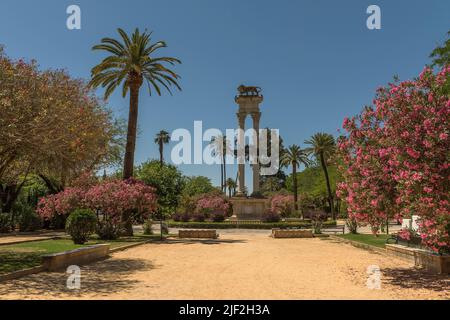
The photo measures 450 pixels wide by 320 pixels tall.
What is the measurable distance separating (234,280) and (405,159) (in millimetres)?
5638

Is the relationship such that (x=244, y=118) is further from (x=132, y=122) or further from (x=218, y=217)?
(x=132, y=122)

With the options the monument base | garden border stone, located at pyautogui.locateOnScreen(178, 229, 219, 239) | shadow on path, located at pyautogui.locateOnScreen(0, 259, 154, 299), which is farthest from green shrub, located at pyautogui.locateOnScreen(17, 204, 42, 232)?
the monument base

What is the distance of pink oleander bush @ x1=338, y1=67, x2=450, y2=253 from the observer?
10898 millimetres

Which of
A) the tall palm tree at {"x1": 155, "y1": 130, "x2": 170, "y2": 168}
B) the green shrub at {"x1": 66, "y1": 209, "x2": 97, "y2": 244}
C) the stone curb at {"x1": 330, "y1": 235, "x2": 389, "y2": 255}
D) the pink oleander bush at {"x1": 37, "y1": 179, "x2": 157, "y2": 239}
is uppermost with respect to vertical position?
the tall palm tree at {"x1": 155, "y1": 130, "x2": 170, "y2": 168}

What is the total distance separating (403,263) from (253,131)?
137 feet

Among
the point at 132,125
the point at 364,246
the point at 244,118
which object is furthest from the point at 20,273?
the point at 244,118

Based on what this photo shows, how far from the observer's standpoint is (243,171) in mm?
56844

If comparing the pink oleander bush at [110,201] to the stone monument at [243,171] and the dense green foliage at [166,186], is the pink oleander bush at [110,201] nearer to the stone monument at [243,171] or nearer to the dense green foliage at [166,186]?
the dense green foliage at [166,186]

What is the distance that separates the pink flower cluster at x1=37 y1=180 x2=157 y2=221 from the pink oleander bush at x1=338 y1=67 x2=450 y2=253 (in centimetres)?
1372

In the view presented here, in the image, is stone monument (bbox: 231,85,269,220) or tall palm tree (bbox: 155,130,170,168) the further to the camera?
tall palm tree (bbox: 155,130,170,168)

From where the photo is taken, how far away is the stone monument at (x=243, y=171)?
2106 inches

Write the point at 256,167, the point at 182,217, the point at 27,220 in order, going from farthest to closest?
the point at 256,167, the point at 182,217, the point at 27,220

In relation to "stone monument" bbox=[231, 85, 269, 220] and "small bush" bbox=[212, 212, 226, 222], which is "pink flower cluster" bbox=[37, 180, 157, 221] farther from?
"stone monument" bbox=[231, 85, 269, 220]

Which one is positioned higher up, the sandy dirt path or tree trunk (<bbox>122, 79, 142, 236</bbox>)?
tree trunk (<bbox>122, 79, 142, 236</bbox>)
